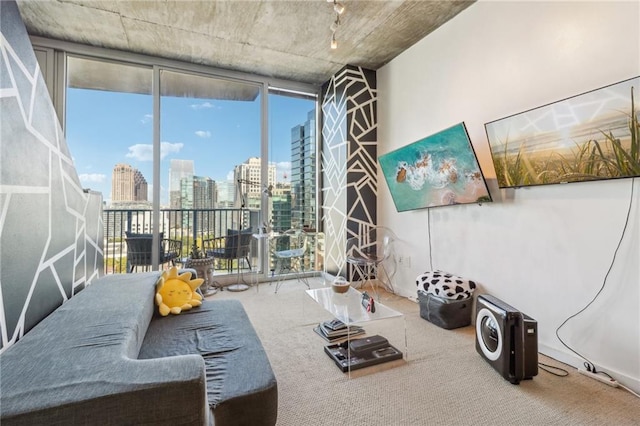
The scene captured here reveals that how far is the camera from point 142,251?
3.81 meters

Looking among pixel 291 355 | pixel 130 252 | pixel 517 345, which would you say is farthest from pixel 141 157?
pixel 517 345

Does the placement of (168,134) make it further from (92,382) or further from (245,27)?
(92,382)

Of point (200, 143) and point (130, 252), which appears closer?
point (130, 252)

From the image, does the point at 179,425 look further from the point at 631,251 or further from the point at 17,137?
the point at 631,251

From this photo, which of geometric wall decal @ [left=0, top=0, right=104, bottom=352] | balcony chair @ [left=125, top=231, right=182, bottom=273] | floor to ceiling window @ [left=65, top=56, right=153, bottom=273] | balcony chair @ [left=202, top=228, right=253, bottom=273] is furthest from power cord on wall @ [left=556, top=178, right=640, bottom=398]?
Result: floor to ceiling window @ [left=65, top=56, right=153, bottom=273]

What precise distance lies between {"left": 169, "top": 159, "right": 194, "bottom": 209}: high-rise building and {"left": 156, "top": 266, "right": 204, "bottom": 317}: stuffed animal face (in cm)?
204

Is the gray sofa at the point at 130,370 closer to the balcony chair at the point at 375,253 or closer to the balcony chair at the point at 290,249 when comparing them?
the balcony chair at the point at 375,253

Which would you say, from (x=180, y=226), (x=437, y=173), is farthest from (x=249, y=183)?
(x=437, y=173)

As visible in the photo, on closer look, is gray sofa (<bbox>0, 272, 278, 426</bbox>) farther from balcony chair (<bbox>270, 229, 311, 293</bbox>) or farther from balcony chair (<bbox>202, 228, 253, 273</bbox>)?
balcony chair (<bbox>270, 229, 311, 293</bbox>)

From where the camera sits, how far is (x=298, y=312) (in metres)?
3.29

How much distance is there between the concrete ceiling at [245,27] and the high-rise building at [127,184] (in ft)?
4.88

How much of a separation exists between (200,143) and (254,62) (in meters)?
1.33

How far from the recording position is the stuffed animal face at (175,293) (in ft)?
7.09

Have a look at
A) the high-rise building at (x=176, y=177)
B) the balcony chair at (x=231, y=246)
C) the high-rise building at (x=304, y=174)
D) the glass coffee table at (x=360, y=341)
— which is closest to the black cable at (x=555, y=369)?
the glass coffee table at (x=360, y=341)
